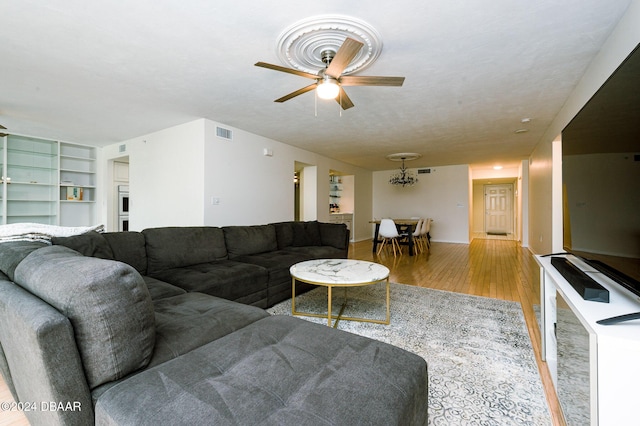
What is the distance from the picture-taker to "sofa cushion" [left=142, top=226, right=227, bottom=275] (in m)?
2.62

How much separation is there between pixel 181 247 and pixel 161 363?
1.94 m

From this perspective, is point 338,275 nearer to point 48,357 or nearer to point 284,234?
point 48,357

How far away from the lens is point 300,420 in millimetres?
723

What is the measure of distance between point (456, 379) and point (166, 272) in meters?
2.46

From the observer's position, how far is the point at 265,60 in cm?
243

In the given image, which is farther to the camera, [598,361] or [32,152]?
[32,152]

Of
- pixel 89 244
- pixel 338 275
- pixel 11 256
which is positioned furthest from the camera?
pixel 338 275

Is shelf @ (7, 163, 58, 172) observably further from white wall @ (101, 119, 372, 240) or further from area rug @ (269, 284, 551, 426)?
area rug @ (269, 284, 551, 426)

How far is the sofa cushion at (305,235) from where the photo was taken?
4.36m

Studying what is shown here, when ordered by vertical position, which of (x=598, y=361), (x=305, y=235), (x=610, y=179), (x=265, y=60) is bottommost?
(x=598, y=361)

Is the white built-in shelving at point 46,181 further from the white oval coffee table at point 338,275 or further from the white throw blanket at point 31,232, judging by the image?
the white oval coffee table at point 338,275

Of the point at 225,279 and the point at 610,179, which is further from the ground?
the point at 610,179

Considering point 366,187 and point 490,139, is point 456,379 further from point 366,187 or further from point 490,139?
point 366,187

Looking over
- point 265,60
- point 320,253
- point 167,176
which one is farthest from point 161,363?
point 167,176
